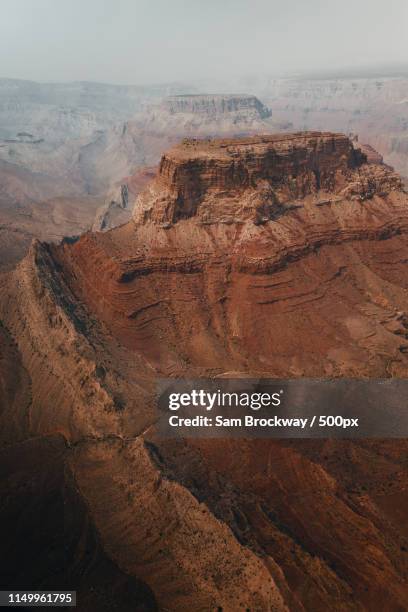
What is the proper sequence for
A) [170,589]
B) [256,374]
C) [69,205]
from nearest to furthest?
1. [170,589]
2. [256,374]
3. [69,205]

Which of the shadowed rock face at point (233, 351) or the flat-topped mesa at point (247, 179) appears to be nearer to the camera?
the shadowed rock face at point (233, 351)

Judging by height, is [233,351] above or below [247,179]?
below

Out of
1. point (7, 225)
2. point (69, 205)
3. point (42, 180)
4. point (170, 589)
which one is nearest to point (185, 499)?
point (170, 589)

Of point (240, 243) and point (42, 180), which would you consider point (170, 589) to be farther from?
point (42, 180)

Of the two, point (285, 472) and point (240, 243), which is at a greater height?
point (240, 243)

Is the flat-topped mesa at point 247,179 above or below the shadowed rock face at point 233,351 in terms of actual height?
above

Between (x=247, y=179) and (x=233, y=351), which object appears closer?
(x=233, y=351)
